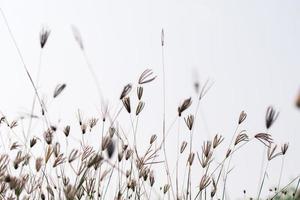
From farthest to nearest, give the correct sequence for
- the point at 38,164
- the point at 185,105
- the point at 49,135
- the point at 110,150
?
the point at 49,135, the point at 38,164, the point at 185,105, the point at 110,150

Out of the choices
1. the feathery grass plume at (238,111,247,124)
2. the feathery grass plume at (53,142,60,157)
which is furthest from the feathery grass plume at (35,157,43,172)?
the feathery grass plume at (238,111,247,124)

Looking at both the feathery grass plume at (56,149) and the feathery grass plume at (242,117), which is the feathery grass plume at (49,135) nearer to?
the feathery grass plume at (56,149)

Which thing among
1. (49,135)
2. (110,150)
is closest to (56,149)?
(49,135)

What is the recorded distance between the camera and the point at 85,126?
314 centimetres

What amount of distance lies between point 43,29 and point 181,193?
122 cm

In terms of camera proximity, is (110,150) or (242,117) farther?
(242,117)

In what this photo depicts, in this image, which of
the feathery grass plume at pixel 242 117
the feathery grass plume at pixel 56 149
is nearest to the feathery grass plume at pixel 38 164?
the feathery grass plume at pixel 56 149

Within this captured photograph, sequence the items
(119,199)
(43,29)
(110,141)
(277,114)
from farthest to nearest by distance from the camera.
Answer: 1. (119,199)
2. (43,29)
3. (277,114)
4. (110,141)

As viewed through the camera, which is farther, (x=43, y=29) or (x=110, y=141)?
(x=43, y=29)

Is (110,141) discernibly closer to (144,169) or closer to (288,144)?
(144,169)

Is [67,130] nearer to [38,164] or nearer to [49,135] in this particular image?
[49,135]

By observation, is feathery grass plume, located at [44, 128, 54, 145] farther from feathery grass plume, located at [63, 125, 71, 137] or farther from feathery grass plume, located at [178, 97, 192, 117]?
feathery grass plume, located at [178, 97, 192, 117]

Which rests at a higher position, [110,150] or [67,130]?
[110,150]

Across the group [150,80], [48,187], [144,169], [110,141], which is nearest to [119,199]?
[144,169]
